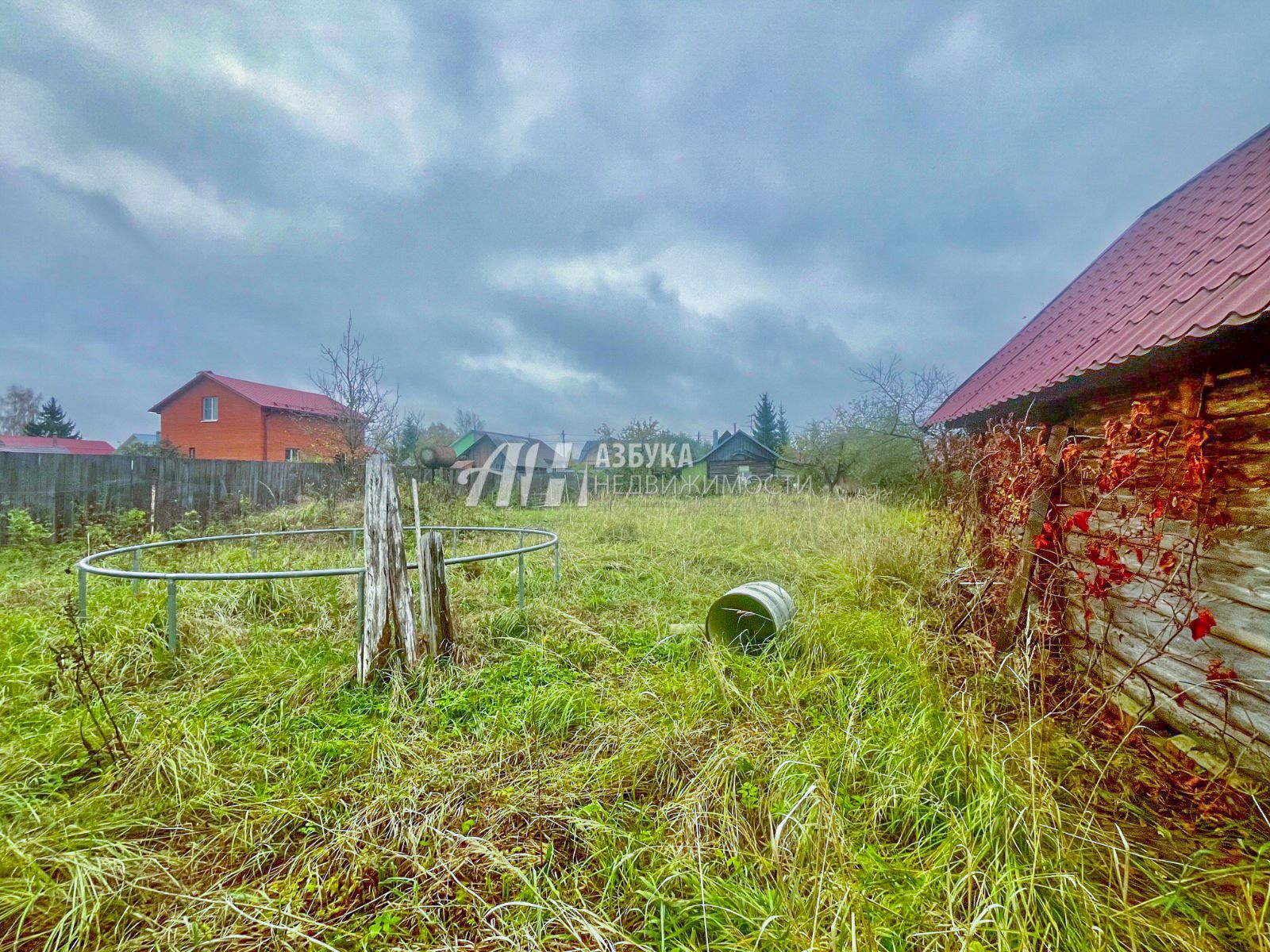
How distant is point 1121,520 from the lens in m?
2.89

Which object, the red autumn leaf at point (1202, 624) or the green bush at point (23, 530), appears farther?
the green bush at point (23, 530)

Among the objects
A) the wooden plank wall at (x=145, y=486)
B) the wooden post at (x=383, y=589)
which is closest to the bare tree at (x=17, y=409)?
the wooden plank wall at (x=145, y=486)

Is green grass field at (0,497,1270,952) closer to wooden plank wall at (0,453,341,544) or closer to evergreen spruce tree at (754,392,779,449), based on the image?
wooden plank wall at (0,453,341,544)

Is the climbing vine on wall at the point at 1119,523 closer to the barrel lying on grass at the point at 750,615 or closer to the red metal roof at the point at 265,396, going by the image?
the barrel lying on grass at the point at 750,615

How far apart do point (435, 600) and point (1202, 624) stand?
165 inches

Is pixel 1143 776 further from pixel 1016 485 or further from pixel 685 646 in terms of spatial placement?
pixel 685 646

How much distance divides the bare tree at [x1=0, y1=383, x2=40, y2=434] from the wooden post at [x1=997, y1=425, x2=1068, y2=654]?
164 feet

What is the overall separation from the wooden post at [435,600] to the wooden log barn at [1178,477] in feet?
12.2

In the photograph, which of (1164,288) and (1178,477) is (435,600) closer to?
(1178,477)

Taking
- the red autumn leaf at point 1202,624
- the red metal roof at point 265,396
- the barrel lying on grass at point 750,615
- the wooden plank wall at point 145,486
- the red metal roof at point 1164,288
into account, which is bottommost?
the barrel lying on grass at point 750,615

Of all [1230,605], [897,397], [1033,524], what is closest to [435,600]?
[1033,524]

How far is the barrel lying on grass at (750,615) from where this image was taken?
365cm

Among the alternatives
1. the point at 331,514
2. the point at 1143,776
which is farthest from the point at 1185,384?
the point at 331,514

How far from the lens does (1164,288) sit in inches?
117
